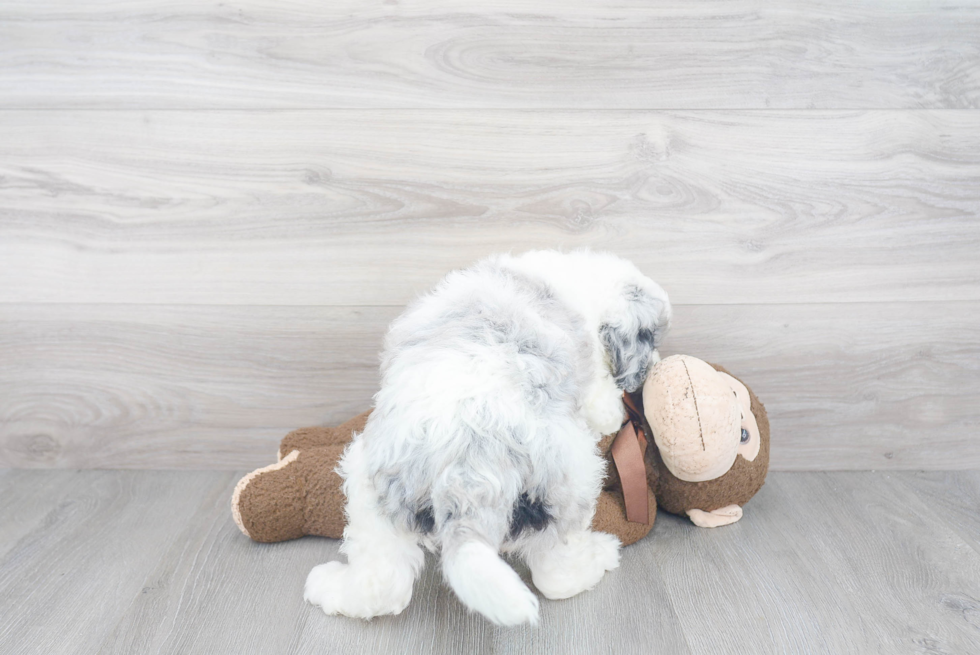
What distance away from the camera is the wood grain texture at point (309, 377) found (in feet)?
4.13

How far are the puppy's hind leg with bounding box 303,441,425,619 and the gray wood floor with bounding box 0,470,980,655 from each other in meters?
0.04

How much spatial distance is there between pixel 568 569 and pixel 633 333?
0.34 meters

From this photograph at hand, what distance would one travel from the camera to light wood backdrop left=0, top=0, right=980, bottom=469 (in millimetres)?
1165

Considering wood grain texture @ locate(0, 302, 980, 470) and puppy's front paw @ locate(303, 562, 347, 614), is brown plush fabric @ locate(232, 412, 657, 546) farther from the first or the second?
wood grain texture @ locate(0, 302, 980, 470)

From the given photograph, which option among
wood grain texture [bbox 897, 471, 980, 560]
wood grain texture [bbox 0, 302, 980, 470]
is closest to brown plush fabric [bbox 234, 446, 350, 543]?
wood grain texture [bbox 0, 302, 980, 470]

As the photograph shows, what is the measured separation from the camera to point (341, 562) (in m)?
1.02

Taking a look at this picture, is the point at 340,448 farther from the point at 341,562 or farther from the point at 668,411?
the point at 668,411

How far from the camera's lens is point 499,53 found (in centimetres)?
117

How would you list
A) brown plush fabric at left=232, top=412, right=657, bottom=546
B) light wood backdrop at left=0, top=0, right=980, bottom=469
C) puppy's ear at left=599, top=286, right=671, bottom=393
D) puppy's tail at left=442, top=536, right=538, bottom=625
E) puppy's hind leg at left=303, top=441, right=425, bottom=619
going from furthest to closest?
light wood backdrop at left=0, top=0, right=980, bottom=469 → brown plush fabric at left=232, top=412, right=657, bottom=546 → puppy's ear at left=599, top=286, right=671, bottom=393 → puppy's hind leg at left=303, top=441, right=425, bottom=619 → puppy's tail at left=442, top=536, right=538, bottom=625

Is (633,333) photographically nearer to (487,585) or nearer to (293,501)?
(487,585)

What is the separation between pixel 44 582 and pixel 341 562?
43 centimetres

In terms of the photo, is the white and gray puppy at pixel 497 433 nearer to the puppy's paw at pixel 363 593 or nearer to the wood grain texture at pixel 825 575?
the puppy's paw at pixel 363 593

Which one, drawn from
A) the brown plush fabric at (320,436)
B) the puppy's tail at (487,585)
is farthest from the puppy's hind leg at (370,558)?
the brown plush fabric at (320,436)

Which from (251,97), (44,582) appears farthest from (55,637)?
(251,97)
